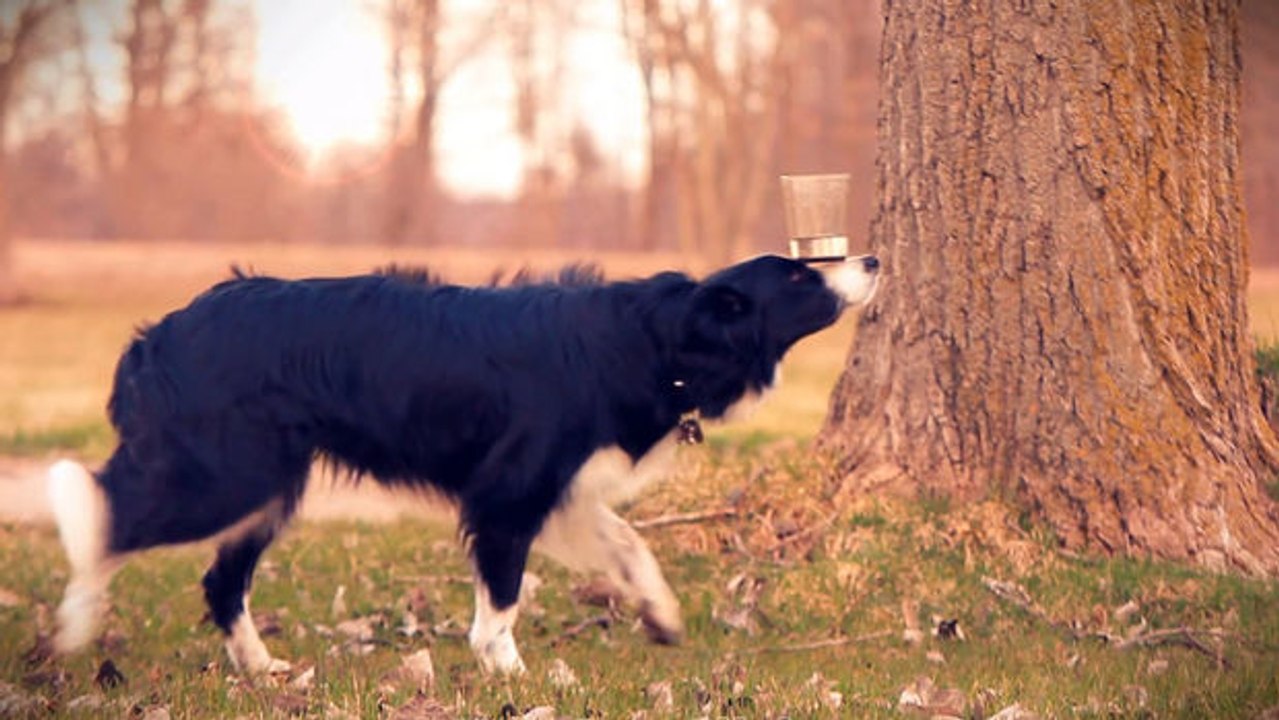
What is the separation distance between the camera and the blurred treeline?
68.8ft

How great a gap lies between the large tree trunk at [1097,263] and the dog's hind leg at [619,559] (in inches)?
58.3

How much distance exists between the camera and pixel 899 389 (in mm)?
5746

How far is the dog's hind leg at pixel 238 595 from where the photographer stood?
16.1ft

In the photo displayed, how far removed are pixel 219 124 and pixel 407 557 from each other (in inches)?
868

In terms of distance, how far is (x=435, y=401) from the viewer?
186 inches

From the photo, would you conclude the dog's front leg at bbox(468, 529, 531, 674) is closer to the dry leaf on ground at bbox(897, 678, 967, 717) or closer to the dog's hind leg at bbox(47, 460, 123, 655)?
the dog's hind leg at bbox(47, 460, 123, 655)

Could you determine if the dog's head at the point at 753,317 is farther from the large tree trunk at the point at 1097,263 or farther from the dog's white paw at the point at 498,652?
the dog's white paw at the point at 498,652

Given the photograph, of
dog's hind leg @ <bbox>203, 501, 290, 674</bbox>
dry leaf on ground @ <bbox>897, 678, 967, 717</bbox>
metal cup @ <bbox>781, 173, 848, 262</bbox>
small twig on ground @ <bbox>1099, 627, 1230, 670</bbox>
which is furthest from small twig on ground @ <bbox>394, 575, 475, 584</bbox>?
small twig on ground @ <bbox>1099, 627, 1230, 670</bbox>

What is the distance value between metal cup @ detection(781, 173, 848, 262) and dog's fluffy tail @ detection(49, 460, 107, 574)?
8.46 ft

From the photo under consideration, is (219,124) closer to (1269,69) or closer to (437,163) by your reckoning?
(437,163)

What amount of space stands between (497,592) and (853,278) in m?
1.70

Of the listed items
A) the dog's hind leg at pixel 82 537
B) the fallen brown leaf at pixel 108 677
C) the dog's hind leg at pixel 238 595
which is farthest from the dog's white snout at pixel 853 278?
the fallen brown leaf at pixel 108 677

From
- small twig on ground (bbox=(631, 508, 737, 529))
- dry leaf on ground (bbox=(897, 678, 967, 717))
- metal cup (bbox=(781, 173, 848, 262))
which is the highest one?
metal cup (bbox=(781, 173, 848, 262))

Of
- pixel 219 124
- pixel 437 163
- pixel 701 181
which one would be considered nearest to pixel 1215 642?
pixel 701 181
